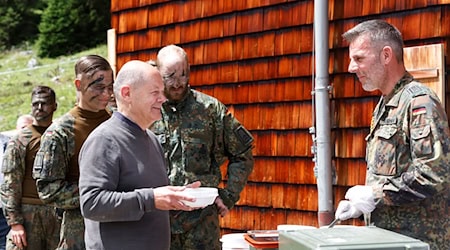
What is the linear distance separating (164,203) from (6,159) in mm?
3010

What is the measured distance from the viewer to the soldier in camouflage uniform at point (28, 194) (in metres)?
5.49

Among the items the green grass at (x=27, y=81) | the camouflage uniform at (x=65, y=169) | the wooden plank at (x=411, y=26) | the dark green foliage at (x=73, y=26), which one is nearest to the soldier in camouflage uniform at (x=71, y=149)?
the camouflage uniform at (x=65, y=169)

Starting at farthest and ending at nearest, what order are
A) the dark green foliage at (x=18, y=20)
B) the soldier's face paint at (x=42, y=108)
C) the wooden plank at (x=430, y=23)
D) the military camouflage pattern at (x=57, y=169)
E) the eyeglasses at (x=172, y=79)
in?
the dark green foliage at (x=18, y=20) < the soldier's face paint at (x=42, y=108) < the wooden plank at (x=430, y=23) < the eyeglasses at (x=172, y=79) < the military camouflage pattern at (x=57, y=169)

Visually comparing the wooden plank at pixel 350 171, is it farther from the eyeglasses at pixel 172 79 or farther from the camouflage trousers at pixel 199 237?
the eyeglasses at pixel 172 79

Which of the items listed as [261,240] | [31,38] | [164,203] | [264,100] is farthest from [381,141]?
[31,38]

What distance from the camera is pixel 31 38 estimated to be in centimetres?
3291

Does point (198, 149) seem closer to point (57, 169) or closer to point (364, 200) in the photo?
point (57, 169)

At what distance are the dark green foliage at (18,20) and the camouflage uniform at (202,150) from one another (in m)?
28.8

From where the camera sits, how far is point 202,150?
4.46m

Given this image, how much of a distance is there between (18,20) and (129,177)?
31.4 metres

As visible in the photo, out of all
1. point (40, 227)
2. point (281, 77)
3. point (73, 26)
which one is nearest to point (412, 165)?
point (281, 77)

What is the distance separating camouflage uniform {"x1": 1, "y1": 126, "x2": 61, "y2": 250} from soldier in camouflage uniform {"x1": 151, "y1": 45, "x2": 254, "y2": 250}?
53.0 inches

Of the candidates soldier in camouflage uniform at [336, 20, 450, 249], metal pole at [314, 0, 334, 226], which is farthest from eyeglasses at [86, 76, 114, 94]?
metal pole at [314, 0, 334, 226]

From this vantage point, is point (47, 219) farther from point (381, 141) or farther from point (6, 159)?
point (381, 141)
